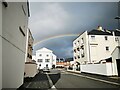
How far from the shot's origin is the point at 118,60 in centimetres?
2025

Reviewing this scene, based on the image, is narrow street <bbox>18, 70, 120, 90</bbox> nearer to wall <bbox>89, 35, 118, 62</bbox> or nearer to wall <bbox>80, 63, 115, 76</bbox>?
wall <bbox>80, 63, 115, 76</bbox>

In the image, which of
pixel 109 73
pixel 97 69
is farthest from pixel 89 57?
pixel 109 73

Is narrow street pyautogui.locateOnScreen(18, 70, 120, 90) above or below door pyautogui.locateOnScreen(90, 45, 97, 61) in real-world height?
below

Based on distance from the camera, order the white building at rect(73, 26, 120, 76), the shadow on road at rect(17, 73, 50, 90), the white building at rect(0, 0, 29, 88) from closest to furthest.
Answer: the white building at rect(0, 0, 29, 88) → the shadow on road at rect(17, 73, 50, 90) → the white building at rect(73, 26, 120, 76)

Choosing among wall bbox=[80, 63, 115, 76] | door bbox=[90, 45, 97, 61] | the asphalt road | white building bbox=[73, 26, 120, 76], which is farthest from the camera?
white building bbox=[73, 26, 120, 76]

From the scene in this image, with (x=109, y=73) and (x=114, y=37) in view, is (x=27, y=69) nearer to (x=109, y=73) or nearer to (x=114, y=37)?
(x=109, y=73)

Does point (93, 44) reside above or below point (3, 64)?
above

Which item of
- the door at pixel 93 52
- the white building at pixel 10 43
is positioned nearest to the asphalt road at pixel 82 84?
the white building at pixel 10 43

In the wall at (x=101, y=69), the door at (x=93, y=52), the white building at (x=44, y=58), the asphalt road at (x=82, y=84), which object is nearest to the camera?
the asphalt road at (x=82, y=84)

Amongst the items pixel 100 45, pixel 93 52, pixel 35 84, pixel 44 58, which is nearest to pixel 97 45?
pixel 100 45

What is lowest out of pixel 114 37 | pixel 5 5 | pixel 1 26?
pixel 1 26

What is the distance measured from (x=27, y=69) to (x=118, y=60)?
1325cm

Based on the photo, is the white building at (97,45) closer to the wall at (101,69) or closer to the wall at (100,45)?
the wall at (100,45)

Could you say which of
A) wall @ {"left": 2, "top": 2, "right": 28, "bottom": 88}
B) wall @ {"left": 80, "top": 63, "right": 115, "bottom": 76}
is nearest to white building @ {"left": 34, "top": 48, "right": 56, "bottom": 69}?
wall @ {"left": 80, "top": 63, "right": 115, "bottom": 76}
